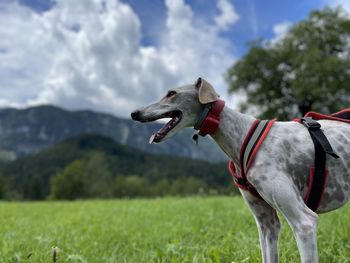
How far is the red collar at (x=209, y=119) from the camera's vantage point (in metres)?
3.22

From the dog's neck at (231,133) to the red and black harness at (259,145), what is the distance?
0.06m

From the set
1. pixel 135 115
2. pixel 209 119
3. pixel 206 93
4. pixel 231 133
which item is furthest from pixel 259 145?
pixel 135 115

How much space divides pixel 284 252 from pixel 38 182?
107972 mm

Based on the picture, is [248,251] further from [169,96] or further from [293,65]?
[293,65]

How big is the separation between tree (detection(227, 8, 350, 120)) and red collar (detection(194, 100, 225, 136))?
3111 cm

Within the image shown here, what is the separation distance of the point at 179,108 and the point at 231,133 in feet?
1.81

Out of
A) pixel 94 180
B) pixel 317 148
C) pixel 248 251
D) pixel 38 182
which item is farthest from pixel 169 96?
pixel 38 182

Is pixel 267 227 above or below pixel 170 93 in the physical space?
below

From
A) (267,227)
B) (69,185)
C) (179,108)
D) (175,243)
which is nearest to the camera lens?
(179,108)

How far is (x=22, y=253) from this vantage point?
5191mm

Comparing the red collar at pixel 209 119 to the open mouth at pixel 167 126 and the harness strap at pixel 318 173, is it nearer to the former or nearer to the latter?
the open mouth at pixel 167 126

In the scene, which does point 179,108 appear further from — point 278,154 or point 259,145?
point 278,154

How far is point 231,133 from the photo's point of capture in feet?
10.8

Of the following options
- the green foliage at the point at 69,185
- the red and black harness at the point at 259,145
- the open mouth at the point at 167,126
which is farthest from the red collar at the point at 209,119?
the green foliage at the point at 69,185
